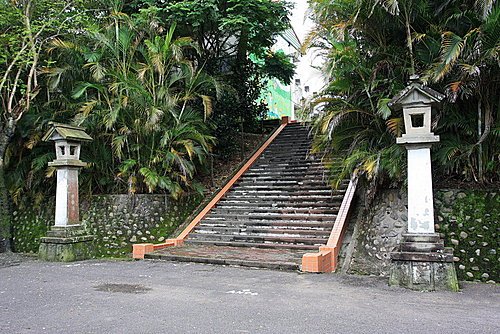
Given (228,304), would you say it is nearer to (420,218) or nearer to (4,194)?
(420,218)

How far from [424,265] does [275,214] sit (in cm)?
470

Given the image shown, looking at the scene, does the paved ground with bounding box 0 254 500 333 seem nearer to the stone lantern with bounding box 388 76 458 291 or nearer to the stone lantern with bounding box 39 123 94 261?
the stone lantern with bounding box 388 76 458 291

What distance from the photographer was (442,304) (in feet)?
16.8

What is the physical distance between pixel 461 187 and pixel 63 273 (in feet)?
24.6

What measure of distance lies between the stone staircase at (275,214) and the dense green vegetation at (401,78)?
1350 millimetres

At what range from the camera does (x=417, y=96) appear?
6.40m

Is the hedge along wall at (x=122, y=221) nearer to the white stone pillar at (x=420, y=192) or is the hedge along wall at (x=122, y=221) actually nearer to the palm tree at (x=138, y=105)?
the palm tree at (x=138, y=105)

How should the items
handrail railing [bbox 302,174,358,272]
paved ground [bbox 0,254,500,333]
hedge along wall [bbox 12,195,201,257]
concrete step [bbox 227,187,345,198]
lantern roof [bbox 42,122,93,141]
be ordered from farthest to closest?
concrete step [bbox 227,187,345,198] → hedge along wall [bbox 12,195,201,257] → lantern roof [bbox 42,122,93,141] → handrail railing [bbox 302,174,358,272] → paved ground [bbox 0,254,500,333]

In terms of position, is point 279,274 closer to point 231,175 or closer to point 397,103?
point 397,103

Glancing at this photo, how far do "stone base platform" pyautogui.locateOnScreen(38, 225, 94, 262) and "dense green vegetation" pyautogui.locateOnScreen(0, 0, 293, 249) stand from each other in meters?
1.75

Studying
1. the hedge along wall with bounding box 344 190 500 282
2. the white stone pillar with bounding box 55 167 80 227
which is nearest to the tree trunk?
the white stone pillar with bounding box 55 167 80 227

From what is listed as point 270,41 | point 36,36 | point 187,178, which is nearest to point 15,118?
point 36,36

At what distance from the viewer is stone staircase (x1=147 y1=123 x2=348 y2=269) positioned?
8.89 m

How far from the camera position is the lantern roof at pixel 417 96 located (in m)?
6.28
